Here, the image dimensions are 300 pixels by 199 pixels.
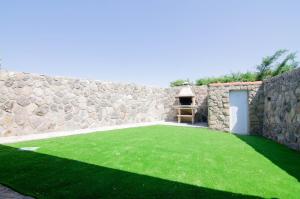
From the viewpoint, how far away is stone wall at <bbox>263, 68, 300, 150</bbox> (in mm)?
4859

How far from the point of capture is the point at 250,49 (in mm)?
13773

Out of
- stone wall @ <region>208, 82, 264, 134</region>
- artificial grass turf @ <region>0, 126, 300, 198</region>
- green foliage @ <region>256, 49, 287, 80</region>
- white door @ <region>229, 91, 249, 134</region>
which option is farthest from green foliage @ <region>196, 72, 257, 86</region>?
artificial grass turf @ <region>0, 126, 300, 198</region>

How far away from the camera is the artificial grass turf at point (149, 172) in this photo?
7.84ft

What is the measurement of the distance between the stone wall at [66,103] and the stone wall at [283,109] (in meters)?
4.47

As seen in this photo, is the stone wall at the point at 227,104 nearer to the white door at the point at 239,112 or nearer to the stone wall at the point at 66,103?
the white door at the point at 239,112

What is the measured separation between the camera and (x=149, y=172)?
121 inches

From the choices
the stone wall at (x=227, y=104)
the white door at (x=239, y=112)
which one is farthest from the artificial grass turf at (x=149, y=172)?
the white door at (x=239, y=112)

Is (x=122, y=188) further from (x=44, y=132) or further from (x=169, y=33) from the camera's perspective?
(x=169, y=33)

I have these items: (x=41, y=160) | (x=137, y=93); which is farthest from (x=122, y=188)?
(x=137, y=93)

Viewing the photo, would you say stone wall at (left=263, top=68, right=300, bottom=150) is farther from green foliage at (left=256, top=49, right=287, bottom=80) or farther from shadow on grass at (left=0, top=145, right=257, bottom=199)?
green foliage at (left=256, top=49, right=287, bottom=80)

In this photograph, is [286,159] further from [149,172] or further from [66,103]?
[66,103]

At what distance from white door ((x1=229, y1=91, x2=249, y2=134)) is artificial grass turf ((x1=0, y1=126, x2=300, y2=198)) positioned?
3284 millimetres

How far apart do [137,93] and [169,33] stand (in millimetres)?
4853

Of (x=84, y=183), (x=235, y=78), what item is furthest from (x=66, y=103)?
(x=235, y=78)
